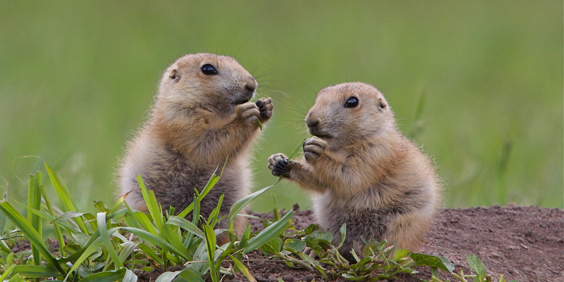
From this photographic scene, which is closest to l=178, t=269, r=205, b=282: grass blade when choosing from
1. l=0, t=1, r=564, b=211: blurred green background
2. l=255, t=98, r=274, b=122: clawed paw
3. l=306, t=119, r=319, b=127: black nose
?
l=306, t=119, r=319, b=127: black nose

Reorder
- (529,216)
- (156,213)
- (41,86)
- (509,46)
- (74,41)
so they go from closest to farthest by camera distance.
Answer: (156,213) < (529,216) < (41,86) < (74,41) < (509,46)

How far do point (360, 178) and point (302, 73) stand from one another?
383 inches

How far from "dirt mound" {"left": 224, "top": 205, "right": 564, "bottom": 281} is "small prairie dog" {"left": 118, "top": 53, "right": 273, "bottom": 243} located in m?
0.60

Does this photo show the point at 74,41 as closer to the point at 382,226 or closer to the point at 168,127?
the point at 168,127

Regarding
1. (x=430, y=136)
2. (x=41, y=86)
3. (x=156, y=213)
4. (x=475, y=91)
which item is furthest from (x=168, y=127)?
(x=475, y=91)

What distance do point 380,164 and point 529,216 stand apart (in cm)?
210

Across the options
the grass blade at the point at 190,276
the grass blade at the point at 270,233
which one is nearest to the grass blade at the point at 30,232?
the grass blade at the point at 190,276

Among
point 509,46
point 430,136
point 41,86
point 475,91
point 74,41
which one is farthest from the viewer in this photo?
point 509,46

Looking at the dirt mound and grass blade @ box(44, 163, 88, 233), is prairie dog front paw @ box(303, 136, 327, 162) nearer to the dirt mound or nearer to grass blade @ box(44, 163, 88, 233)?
the dirt mound

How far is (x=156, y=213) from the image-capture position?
430 cm

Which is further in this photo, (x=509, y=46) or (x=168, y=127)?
(x=509, y=46)

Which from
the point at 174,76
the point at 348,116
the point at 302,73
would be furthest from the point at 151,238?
the point at 302,73

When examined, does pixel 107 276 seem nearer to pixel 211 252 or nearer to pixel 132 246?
pixel 132 246

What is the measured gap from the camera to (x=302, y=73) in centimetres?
1482
